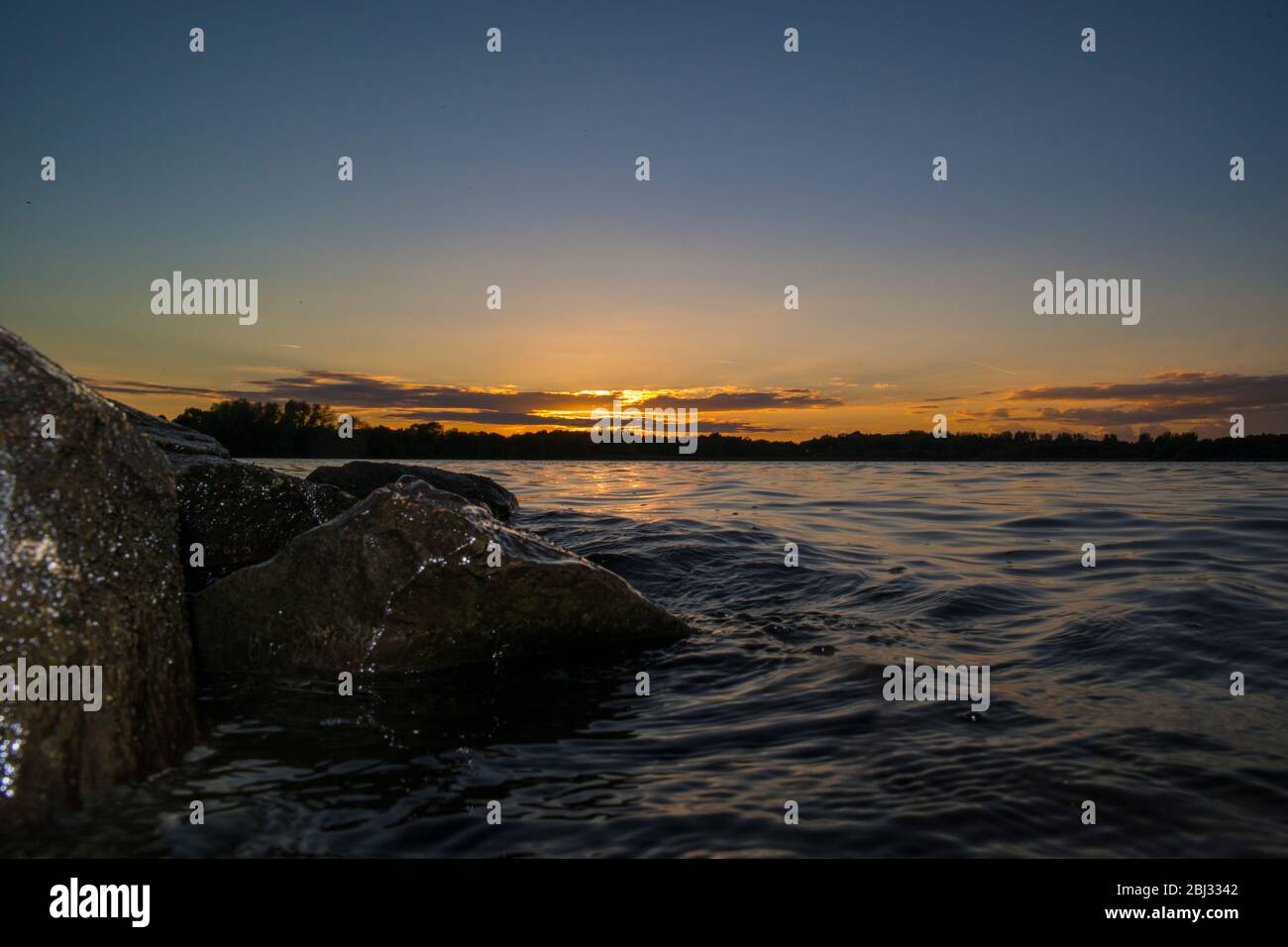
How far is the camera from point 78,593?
318 centimetres

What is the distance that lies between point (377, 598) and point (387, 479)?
7610 mm

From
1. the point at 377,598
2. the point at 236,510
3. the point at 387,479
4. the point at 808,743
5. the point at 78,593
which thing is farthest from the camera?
the point at 387,479

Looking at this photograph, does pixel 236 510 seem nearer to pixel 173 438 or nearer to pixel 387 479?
pixel 173 438

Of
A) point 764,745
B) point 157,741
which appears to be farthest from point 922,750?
point 157,741

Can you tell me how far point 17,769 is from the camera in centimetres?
293

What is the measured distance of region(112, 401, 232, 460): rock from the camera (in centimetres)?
757

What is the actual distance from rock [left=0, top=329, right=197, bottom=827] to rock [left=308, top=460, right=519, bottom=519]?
7.32 meters

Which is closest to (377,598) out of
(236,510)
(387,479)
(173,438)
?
(236,510)

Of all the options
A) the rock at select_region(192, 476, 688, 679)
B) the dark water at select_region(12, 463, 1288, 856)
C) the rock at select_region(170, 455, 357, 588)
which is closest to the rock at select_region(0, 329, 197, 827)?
the dark water at select_region(12, 463, 1288, 856)

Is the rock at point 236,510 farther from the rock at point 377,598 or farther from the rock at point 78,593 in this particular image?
the rock at point 78,593

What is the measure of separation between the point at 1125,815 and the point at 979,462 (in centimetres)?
3856

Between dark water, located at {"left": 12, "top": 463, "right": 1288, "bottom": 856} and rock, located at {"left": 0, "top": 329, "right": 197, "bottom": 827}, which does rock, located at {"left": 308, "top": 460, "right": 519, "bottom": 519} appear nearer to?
dark water, located at {"left": 12, "top": 463, "right": 1288, "bottom": 856}

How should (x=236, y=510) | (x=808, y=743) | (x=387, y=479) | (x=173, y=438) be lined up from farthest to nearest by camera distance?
(x=387, y=479) < (x=173, y=438) < (x=236, y=510) < (x=808, y=743)
